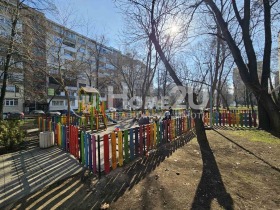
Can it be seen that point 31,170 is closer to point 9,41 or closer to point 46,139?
point 46,139

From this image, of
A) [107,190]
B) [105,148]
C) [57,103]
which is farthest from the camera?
[57,103]

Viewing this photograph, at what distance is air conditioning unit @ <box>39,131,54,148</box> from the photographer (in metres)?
7.03

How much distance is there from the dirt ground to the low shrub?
3.81 metres

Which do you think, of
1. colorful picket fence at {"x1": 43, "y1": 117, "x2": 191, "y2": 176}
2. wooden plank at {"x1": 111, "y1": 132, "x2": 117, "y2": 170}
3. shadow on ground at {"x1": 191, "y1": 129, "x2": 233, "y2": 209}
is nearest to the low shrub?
colorful picket fence at {"x1": 43, "y1": 117, "x2": 191, "y2": 176}

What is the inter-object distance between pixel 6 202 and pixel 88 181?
1578mm

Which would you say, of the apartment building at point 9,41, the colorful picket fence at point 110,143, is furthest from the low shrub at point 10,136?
the apartment building at point 9,41

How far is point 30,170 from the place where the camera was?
4.91 meters

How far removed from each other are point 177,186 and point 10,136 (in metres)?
6.31

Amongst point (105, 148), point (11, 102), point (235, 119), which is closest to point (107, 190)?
point (105, 148)

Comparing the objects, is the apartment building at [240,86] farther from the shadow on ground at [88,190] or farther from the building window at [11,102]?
the building window at [11,102]

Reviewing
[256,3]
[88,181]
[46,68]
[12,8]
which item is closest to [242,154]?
[88,181]

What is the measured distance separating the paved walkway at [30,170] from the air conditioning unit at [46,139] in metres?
0.36

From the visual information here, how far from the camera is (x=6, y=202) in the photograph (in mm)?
3467

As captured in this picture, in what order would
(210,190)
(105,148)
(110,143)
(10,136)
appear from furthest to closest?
(10,136) → (110,143) → (105,148) → (210,190)
